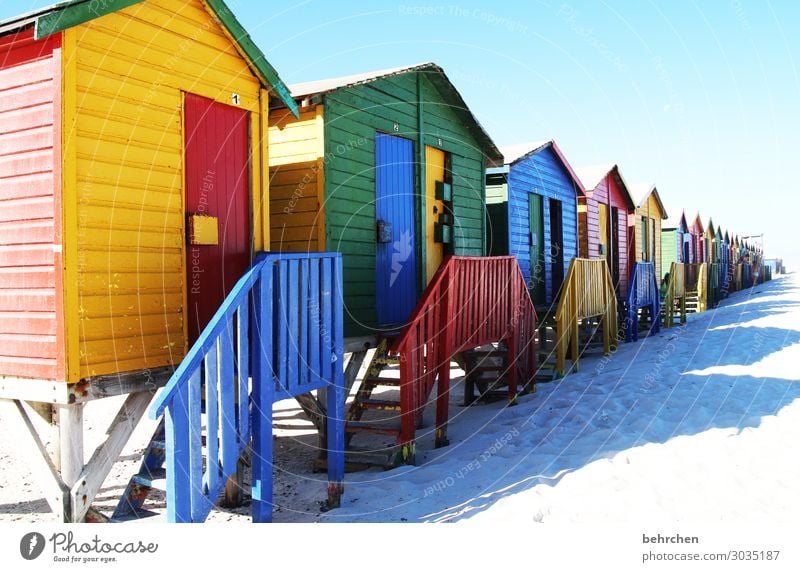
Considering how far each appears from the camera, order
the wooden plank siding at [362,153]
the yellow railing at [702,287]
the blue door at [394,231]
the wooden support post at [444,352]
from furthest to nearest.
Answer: the yellow railing at [702,287], the blue door at [394,231], the wooden support post at [444,352], the wooden plank siding at [362,153]

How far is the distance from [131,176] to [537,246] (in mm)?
10637

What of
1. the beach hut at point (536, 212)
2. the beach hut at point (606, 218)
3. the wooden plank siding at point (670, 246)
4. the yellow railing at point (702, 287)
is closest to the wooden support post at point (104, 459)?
the beach hut at point (536, 212)

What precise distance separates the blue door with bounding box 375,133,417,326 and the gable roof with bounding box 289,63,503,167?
0.84 m

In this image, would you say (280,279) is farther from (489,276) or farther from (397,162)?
(489,276)

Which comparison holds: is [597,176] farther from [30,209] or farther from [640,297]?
[30,209]

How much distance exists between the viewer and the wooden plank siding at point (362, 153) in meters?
7.85

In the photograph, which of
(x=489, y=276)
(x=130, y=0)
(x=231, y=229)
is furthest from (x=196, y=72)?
(x=489, y=276)

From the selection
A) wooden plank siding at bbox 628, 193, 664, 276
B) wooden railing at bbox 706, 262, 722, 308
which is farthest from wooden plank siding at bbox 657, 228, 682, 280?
wooden plank siding at bbox 628, 193, 664, 276

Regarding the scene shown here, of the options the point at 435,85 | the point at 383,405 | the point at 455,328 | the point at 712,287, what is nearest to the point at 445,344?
the point at 455,328

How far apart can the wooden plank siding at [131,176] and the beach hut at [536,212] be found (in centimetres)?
763

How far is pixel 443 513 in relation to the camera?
220 inches

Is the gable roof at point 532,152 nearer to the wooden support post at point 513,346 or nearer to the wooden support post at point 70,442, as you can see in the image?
the wooden support post at point 513,346

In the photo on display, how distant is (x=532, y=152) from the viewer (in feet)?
45.1

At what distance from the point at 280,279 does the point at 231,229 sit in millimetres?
1181
